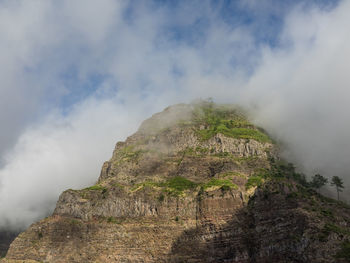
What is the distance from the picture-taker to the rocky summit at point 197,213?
3413 inches

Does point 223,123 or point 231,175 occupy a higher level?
point 223,123

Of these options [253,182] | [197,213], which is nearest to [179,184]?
[197,213]

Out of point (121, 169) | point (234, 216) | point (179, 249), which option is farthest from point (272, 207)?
point (121, 169)

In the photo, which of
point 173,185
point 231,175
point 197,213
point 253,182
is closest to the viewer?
point 197,213

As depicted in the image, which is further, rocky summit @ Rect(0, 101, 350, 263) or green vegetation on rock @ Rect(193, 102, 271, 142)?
green vegetation on rock @ Rect(193, 102, 271, 142)

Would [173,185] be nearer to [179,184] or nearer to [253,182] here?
[179,184]

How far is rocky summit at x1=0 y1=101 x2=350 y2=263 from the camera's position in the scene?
86688 millimetres

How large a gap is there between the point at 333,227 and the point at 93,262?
71.5 meters

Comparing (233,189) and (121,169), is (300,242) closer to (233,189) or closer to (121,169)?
(233,189)

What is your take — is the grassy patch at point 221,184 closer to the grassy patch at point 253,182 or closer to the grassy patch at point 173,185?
the grassy patch at point 253,182

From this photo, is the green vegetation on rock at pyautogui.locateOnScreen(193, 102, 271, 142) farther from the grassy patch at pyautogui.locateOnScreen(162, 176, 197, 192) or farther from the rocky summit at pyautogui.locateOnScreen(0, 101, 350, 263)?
the grassy patch at pyautogui.locateOnScreen(162, 176, 197, 192)

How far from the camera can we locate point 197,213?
10506 centimetres

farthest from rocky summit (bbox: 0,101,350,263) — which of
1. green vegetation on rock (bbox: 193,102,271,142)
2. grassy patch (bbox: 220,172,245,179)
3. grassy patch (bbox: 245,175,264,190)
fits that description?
green vegetation on rock (bbox: 193,102,271,142)

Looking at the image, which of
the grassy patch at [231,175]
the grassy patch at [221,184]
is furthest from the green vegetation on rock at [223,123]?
the grassy patch at [221,184]
